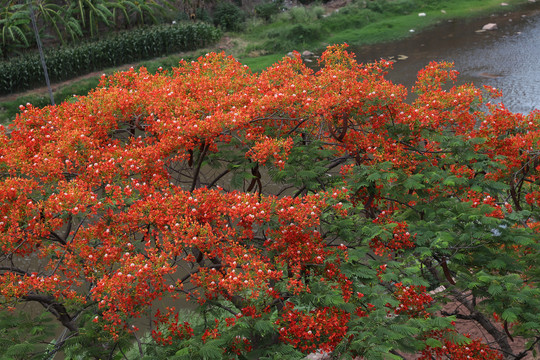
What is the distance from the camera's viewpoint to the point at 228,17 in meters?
28.2

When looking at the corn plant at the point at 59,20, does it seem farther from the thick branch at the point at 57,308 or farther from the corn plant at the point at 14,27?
the thick branch at the point at 57,308

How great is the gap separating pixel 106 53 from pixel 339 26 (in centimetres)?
1136

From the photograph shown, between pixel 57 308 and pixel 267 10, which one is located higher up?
pixel 57 308

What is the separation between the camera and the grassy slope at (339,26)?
25.5m

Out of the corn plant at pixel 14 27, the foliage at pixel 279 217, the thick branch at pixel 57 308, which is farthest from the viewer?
the corn plant at pixel 14 27

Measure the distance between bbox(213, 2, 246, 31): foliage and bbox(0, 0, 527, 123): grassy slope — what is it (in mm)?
614

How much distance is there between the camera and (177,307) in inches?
427

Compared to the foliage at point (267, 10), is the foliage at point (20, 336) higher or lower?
higher

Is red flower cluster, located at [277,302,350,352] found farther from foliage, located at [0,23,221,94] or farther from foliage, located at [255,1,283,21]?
foliage, located at [255,1,283,21]

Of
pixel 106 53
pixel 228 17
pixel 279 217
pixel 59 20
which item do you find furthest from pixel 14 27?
pixel 279 217

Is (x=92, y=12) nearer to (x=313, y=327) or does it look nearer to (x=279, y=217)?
(x=279, y=217)

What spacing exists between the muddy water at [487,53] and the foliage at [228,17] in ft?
20.7

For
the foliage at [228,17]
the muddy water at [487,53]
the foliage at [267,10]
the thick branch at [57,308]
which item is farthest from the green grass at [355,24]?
the thick branch at [57,308]

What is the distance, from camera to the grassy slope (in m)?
25.5
